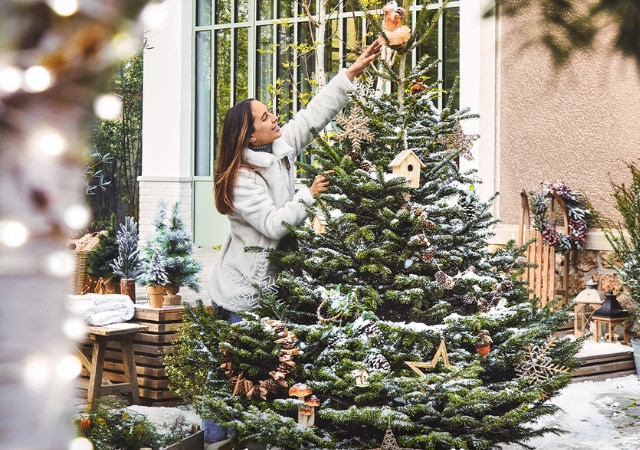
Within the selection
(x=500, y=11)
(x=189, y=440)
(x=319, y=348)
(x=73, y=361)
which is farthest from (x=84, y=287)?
(x=73, y=361)

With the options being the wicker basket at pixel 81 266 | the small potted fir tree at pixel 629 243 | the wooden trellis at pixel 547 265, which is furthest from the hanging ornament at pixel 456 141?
the wooden trellis at pixel 547 265

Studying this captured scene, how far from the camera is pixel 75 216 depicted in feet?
1.73

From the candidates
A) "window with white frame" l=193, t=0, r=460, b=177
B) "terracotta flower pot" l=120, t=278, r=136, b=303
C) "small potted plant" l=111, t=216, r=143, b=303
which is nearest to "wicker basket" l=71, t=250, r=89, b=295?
"small potted plant" l=111, t=216, r=143, b=303

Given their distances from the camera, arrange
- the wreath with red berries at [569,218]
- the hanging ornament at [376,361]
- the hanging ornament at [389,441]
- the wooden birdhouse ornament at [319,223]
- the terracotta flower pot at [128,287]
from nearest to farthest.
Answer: the hanging ornament at [389,441], the hanging ornament at [376,361], the wooden birdhouse ornament at [319,223], the terracotta flower pot at [128,287], the wreath with red berries at [569,218]

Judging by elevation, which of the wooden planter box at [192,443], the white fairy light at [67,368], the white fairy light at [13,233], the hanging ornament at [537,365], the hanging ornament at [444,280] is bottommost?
the wooden planter box at [192,443]

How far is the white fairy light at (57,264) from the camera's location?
1.67 feet

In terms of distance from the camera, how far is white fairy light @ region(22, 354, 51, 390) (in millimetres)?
491

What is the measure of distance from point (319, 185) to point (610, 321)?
16.5ft

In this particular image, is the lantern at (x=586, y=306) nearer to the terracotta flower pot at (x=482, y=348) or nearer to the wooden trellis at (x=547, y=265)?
the wooden trellis at (x=547, y=265)

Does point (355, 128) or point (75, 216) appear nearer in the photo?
point (75, 216)

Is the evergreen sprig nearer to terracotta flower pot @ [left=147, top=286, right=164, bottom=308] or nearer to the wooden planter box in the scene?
terracotta flower pot @ [left=147, top=286, right=164, bottom=308]

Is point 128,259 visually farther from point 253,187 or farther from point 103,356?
point 253,187

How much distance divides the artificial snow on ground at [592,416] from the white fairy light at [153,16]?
4.47m

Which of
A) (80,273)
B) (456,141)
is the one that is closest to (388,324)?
(456,141)
